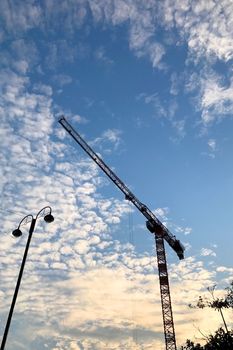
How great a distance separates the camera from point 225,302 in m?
43.1

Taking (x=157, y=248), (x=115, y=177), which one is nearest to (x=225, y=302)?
(x=157, y=248)

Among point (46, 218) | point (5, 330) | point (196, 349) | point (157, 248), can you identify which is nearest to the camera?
→ point (5, 330)

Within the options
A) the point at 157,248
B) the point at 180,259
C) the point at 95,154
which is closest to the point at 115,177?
the point at 95,154

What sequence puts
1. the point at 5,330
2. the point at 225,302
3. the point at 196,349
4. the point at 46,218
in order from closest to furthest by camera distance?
1. the point at 5,330
2. the point at 46,218
3. the point at 225,302
4. the point at 196,349

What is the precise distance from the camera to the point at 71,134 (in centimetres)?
6881

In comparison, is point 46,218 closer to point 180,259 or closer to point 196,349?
point 196,349

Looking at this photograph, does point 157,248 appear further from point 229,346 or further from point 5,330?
point 5,330

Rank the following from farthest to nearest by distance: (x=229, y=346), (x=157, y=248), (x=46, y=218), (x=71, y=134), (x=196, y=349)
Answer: (x=157, y=248), (x=71, y=134), (x=196, y=349), (x=229, y=346), (x=46, y=218)

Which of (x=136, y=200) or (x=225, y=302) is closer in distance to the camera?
(x=225, y=302)

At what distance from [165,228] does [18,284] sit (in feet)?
209

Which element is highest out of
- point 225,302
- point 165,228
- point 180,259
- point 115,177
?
point 115,177

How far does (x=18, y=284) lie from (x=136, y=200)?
196 feet

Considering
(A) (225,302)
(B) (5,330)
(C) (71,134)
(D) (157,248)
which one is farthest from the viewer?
(D) (157,248)

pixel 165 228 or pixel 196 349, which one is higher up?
pixel 165 228
